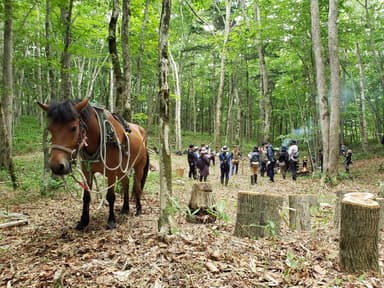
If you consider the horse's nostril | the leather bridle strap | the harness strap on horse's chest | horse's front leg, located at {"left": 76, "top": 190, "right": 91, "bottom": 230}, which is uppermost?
the harness strap on horse's chest

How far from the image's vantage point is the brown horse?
13.0 ft

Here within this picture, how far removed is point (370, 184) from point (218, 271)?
43.4 ft

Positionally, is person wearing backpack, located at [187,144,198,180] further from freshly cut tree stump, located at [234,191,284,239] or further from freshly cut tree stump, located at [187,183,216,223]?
freshly cut tree stump, located at [234,191,284,239]

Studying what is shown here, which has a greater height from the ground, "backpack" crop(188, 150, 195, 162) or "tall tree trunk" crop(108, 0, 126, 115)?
"tall tree trunk" crop(108, 0, 126, 115)

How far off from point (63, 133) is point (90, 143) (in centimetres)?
79

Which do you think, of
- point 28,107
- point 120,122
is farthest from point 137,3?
point 28,107

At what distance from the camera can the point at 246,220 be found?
493cm

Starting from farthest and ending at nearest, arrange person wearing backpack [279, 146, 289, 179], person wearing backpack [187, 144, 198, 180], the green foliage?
the green foliage < person wearing backpack [279, 146, 289, 179] < person wearing backpack [187, 144, 198, 180]

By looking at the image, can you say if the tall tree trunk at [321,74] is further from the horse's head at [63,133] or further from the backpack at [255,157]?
the horse's head at [63,133]

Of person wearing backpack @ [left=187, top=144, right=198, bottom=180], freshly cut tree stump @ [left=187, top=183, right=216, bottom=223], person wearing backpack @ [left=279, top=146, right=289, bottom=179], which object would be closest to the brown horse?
freshly cut tree stump @ [left=187, top=183, right=216, bottom=223]

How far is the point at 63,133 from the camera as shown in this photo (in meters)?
4.00

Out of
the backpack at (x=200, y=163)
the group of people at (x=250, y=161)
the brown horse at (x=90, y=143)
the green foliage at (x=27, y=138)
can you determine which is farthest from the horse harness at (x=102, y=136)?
the green foliage at (x=27, y=138)

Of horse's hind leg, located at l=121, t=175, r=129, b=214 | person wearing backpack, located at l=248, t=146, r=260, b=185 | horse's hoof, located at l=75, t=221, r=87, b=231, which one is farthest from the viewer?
person wearing backpack, located at l=248, t=146, r=260, b=185

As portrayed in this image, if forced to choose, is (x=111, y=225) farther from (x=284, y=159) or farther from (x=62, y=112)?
(x=284, y=159)
